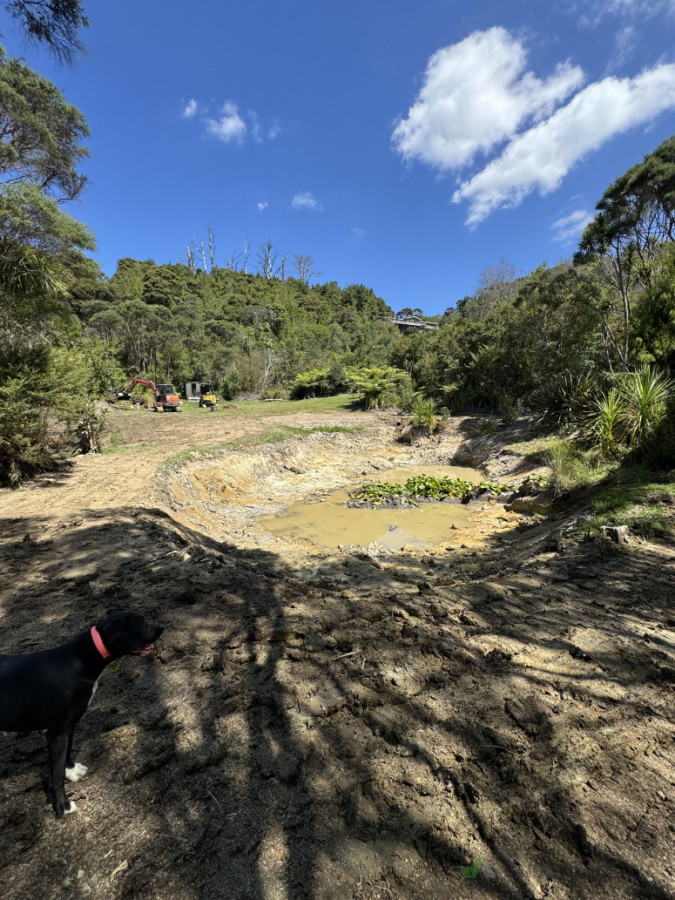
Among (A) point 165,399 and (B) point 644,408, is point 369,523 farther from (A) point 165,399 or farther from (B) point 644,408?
(A) point 165,399

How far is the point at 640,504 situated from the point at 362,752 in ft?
15.7

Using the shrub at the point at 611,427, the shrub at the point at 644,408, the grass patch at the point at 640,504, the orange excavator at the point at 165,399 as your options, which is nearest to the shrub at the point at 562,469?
the shrub at the point at 611,427

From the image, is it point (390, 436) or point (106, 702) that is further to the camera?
point (390, 436)

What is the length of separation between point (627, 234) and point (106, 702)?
13.8 m

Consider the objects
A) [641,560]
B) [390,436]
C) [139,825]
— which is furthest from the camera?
[390,436]

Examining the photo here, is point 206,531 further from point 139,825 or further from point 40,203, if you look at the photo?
point 40,203

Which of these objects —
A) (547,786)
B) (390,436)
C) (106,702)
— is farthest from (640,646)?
(390,436)

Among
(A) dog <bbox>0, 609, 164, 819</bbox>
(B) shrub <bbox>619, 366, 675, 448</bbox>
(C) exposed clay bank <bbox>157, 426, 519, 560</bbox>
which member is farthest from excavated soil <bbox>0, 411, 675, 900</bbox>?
(B) shrub <bbox>619, 366, 675, 448</bbox>

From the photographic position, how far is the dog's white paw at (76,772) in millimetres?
1538

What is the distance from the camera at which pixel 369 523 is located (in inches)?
298

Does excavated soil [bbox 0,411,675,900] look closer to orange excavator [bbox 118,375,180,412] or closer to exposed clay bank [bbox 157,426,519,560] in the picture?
exposed clay bank [bbox 157,426,519,560]

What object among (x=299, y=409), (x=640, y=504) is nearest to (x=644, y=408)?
(x=640, y=504)

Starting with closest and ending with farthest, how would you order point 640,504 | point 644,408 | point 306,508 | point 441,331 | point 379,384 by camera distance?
point 640,504 → point 644,408 → point 306,508 → point 379,384 → point 441,331

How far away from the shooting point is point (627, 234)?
972cm
